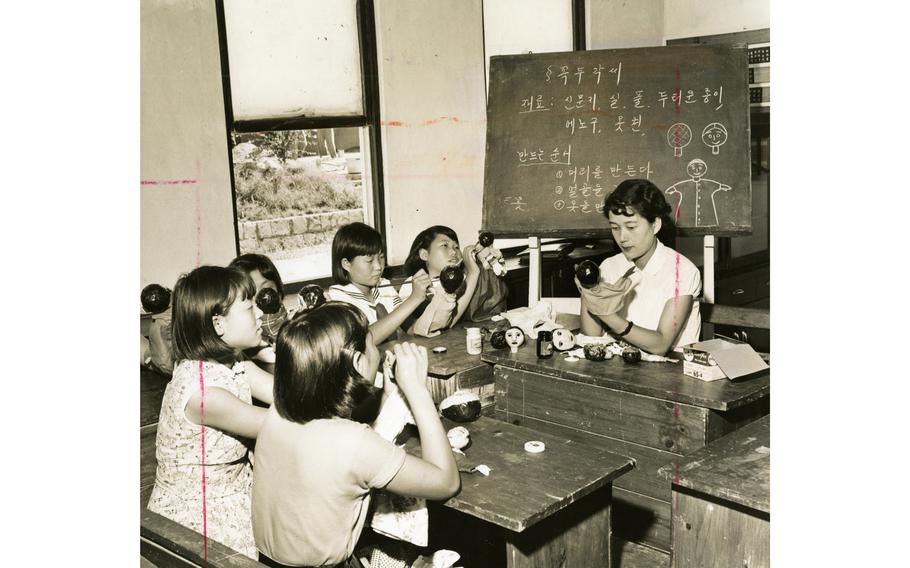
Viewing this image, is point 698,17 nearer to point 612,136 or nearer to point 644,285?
point 612,136

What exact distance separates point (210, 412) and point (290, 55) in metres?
1.17

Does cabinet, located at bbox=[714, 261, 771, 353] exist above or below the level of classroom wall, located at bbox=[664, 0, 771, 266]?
below

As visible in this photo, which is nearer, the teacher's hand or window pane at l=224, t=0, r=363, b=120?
window pane at l=224, t=0, r=363, b=120

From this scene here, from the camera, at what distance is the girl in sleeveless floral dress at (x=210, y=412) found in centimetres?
206

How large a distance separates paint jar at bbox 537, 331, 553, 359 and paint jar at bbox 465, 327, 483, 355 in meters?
0.29

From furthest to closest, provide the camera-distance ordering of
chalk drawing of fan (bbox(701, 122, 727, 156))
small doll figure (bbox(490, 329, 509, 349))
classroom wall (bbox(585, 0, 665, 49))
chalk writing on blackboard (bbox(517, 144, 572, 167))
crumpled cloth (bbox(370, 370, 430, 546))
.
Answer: classroom wall (bbox(585, 0, 665, 49)) → chalk writing on blackboard (bbox(517, 144, 572, 167)) → chalk drawing of fan (bbox(701, 122, 727, 156)) → small doll figure (bbox(490, 329, 509, 349)) → crumpled cloth (bbox(370, 370, 430, 546))

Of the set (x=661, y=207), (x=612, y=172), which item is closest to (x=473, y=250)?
(x=612, y=172)

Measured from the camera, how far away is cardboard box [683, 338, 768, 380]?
2678 millimetres

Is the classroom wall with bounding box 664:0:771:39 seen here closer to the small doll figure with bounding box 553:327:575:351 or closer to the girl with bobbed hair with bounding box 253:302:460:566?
the small doll figure with bounding box 553:327:575:351

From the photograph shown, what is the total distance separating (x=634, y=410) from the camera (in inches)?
109

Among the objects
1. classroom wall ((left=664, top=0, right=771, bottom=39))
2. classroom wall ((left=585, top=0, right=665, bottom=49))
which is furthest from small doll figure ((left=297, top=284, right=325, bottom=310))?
classroom wall ((left=664, top=0, right=771, bottom=39))
